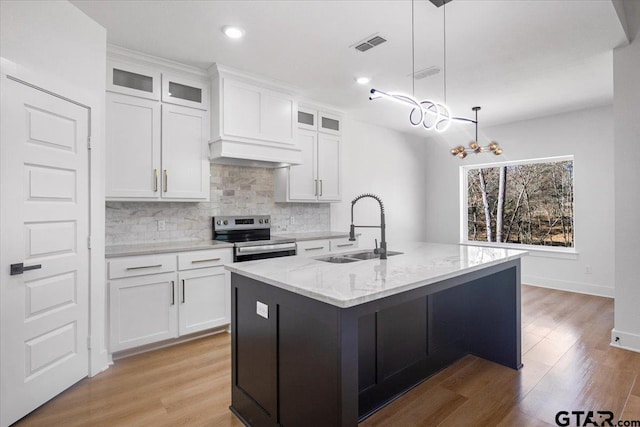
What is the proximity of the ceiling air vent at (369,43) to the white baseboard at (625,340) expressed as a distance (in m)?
3.31

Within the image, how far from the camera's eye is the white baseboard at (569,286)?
4.75 meters

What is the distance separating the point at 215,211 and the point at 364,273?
2547 millimetres

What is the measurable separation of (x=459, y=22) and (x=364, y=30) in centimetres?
72

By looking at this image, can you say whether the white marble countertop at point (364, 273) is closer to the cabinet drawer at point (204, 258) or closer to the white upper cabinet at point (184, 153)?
the cabinet drawer at point (204, 258)

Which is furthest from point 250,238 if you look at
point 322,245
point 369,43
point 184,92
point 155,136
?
point 369,43

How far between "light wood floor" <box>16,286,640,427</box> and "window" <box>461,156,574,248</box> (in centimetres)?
262

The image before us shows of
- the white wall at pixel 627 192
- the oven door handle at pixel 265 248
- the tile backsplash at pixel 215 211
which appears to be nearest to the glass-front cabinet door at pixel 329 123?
the tile backsplash at pixel 215 211

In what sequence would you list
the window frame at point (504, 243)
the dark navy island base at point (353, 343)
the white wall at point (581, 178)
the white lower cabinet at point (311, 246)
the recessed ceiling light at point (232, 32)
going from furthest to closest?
1. the window frame at point (504, 243)
2. the white wall at point (581, 178)
3. the white lower cabinet at point (311, 246)
4. the recessed ceiling light at point (232, 32)
5. the dark navy island base at point (353, 343)

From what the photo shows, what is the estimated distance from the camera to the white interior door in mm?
1998

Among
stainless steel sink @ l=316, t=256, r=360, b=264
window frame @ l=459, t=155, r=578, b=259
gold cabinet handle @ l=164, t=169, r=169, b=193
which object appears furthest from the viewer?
window frame @ l=459, t=155, r=578, b=259

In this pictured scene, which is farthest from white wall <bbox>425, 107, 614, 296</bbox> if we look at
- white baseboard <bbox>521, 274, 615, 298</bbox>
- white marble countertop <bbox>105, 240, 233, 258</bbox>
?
white marble countertop <bbox>105, 240, 233, 258</bbox>

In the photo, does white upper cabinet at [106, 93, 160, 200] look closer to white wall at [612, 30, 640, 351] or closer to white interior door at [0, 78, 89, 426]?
white interior door at [0, 78, 89, 426]

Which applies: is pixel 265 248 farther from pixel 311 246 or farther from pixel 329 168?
pixel 329 168

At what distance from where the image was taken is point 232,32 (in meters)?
2.75
